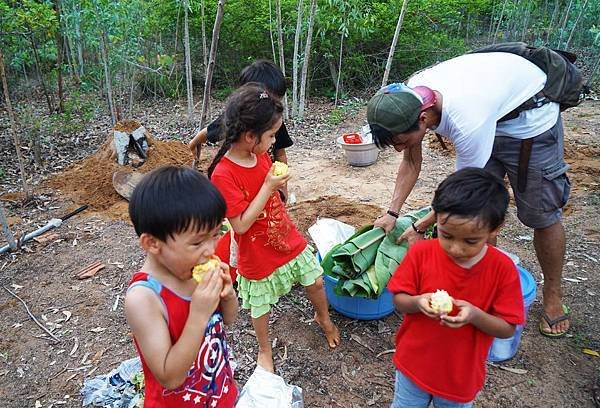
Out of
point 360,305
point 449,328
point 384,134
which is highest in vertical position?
point 384,134

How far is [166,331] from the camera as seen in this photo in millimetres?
1289

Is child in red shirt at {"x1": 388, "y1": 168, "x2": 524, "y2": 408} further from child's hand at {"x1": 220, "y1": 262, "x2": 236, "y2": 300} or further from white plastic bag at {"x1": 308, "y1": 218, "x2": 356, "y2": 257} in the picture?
white plastic bag at {"x1": 308, "y1": 218, "x2": 356, "y2": 257}

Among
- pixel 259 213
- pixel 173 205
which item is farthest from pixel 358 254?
pixel 173 205

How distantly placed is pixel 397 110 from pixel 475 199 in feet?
2.51

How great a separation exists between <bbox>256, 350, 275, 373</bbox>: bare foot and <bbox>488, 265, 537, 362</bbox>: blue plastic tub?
129 cm

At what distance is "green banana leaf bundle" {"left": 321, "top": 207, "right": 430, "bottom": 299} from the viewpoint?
8.48 feet

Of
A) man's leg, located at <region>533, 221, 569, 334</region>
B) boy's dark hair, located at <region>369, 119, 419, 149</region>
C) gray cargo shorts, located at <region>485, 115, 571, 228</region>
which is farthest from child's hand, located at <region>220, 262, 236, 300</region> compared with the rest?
man's leg, located at <region>533, 221, 569, 334</region>

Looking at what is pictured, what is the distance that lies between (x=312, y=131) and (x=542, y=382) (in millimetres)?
5441

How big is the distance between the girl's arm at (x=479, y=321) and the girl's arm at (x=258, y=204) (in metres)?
0.97

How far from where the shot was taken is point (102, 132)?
24.0ft

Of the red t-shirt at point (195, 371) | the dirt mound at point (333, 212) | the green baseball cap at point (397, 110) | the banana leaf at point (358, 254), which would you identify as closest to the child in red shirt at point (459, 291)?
the green baseball cap at point (397, 110)

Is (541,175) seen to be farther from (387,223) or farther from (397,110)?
(397,110)

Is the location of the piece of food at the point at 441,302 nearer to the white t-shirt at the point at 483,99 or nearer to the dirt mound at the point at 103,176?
the white t-shirt at the point at 483,99

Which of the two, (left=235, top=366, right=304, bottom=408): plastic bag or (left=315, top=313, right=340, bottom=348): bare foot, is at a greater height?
(left=235, top=366, right=304, bottom=408): plastic bag
